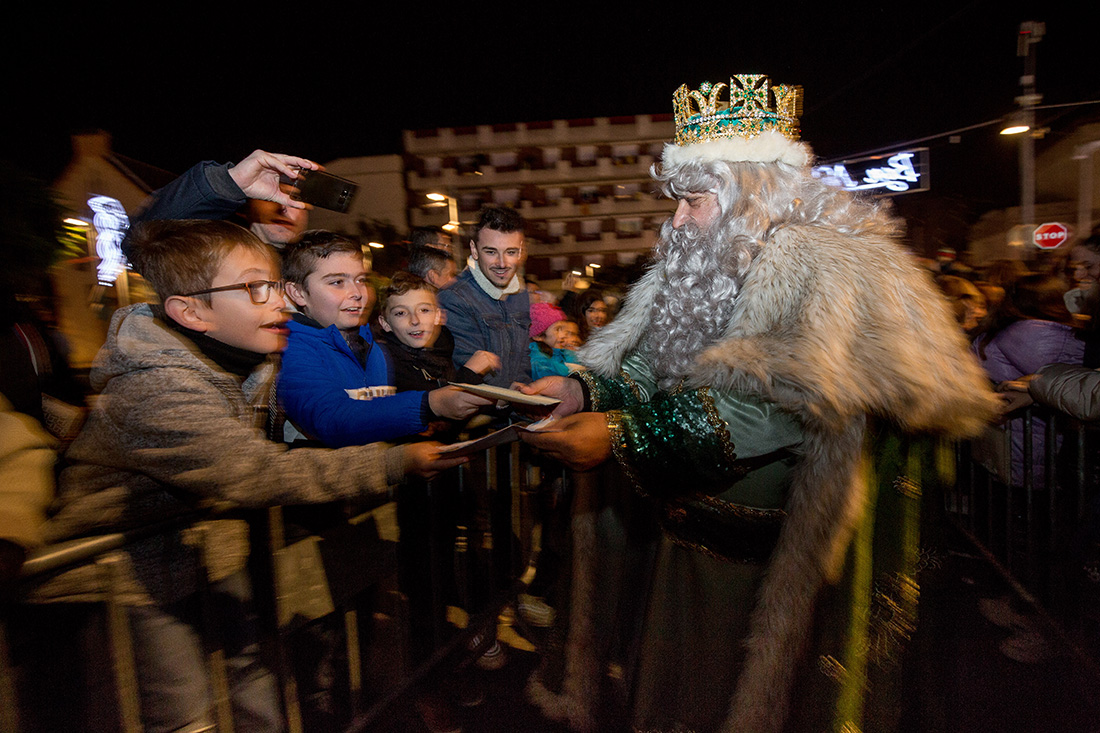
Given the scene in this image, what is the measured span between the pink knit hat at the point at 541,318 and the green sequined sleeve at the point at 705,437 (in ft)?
11.1

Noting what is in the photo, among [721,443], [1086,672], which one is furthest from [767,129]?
[1086,672]

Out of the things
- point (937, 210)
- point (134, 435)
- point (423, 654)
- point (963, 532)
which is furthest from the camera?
point (937, 210)

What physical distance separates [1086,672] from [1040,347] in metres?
1.96

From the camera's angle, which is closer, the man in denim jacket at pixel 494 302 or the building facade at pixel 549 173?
the man in denim jacket at pixel 494 302

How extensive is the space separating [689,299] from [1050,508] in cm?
285

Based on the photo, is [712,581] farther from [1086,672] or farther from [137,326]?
[1086,672]

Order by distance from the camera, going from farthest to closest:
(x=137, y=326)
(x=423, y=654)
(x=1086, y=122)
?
(x=1086, y=122) < (x=423, y=654) < (x=137, y=326)

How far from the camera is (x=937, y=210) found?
16.8m

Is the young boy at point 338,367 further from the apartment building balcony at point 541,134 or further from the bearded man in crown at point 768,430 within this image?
the apartment building balcony at point 541,134

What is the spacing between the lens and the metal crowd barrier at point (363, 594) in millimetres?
1387

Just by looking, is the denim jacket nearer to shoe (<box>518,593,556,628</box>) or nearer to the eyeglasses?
shoe (<box>518,593,556,628</box>)

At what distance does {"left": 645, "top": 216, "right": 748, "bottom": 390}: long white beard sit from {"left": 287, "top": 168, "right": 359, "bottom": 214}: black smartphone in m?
1.34

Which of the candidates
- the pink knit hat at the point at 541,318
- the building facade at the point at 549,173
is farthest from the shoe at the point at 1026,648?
the building facade at the point at 549,173

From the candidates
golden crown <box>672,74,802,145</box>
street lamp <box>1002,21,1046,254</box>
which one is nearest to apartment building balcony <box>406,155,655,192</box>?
street lamp <box>1002,21,1046,254</box>
